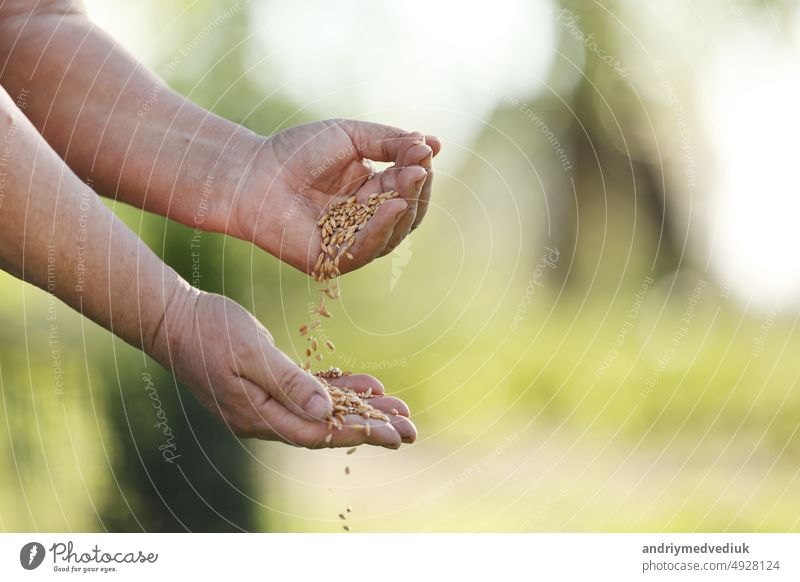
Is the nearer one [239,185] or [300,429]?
[300,429]

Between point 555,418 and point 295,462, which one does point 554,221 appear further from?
point 295,462

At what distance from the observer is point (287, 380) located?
145cm

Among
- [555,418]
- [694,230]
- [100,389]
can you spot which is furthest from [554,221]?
[100,389]

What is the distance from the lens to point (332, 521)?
308cm

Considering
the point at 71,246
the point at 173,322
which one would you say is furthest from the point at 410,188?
A: the point at 71,246

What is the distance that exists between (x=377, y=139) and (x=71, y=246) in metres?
0.70

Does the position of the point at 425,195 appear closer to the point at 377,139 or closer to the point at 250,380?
the point at 377,139

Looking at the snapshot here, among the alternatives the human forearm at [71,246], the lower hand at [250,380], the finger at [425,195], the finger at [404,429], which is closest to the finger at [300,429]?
the lower hand at [250,380]

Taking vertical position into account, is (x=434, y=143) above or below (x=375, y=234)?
above

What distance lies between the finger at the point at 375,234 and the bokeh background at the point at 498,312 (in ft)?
2.11

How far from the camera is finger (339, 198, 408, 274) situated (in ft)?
5.24

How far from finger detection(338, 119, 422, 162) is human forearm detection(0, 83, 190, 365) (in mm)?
562
